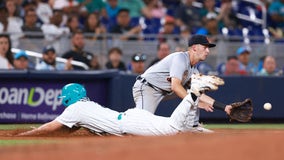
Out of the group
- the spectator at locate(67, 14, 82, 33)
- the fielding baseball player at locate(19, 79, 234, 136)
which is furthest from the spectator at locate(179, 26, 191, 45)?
the fielding baseball player at locate(19, 79, 234, 136)

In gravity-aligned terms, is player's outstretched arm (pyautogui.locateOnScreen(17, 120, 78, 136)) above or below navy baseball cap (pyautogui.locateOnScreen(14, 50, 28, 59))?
below

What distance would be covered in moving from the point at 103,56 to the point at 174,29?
3.10 m

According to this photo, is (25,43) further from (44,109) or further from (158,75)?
(158,75)

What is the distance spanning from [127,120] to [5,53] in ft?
18.2

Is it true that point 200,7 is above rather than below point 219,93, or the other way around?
above

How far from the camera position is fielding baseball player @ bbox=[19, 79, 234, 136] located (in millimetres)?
9391

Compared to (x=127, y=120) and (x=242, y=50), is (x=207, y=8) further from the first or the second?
(x=127, y=120)

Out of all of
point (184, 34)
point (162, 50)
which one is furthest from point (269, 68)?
point (162, 50)

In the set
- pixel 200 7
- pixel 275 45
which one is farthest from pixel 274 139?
pixel 200 7

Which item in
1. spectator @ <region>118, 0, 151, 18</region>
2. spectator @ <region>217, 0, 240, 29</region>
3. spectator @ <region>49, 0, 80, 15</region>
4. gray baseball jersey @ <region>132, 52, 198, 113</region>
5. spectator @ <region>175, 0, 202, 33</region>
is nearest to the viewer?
gray baseball jersey @ <region>132, 52, 198, 113</region>

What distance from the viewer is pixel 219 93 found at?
50.3ft

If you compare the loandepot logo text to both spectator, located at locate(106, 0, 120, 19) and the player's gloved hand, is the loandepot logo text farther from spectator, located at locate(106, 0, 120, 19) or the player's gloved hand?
the player's gloved hand

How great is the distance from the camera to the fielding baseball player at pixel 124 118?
9.39 meters

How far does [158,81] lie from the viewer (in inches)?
429
